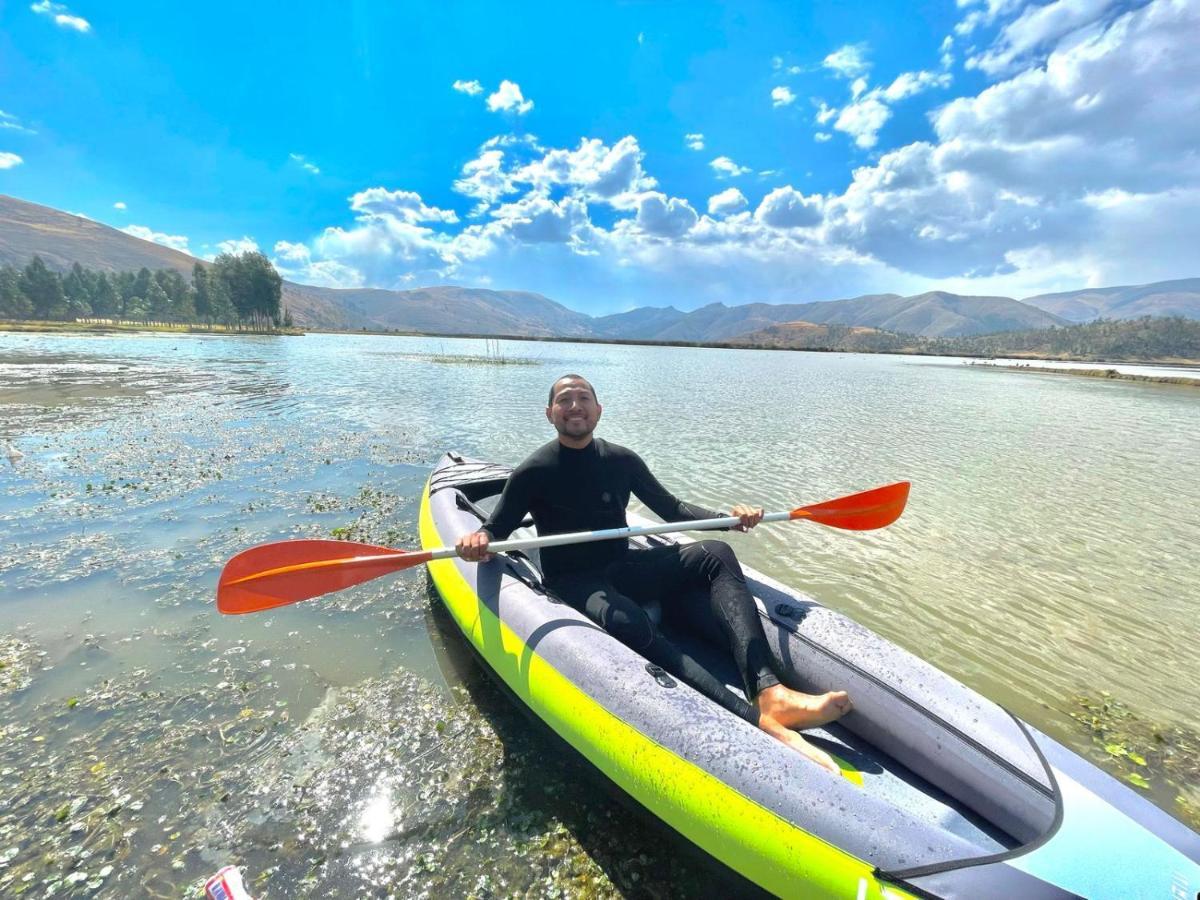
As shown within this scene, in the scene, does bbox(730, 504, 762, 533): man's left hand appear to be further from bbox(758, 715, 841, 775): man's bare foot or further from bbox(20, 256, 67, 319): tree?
bbox(20, 256, 67, 319): tree

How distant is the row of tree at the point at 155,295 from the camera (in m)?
92.9

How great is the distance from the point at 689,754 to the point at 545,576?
215 cm

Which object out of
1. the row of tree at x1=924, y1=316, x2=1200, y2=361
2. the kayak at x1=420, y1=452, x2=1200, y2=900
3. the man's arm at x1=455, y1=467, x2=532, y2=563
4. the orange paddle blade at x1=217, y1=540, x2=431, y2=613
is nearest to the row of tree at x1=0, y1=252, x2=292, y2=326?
the orange paddle blade at x1=217, y1=540, x2=431, y2=613

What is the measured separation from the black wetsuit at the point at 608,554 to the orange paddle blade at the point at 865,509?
7.04ft

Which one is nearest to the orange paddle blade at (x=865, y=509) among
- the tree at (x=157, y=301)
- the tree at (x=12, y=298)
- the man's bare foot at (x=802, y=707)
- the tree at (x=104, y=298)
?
the man's bare foot at (x=802, y=707)

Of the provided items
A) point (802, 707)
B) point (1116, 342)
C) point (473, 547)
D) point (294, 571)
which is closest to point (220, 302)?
point (294, 571)

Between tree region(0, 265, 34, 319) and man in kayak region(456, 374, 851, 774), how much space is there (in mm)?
132133

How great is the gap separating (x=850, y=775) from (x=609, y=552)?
2.38 meters

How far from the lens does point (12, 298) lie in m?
89.4

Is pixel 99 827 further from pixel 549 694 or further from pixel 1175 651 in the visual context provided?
pixel 1175 651

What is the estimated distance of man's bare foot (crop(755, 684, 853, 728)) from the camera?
135 inches

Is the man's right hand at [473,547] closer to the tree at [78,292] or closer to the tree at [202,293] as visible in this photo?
the tree at [202,293]

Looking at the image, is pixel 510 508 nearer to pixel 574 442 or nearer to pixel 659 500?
pixel 574 442

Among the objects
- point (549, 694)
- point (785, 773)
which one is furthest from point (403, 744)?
point (785, 773)
